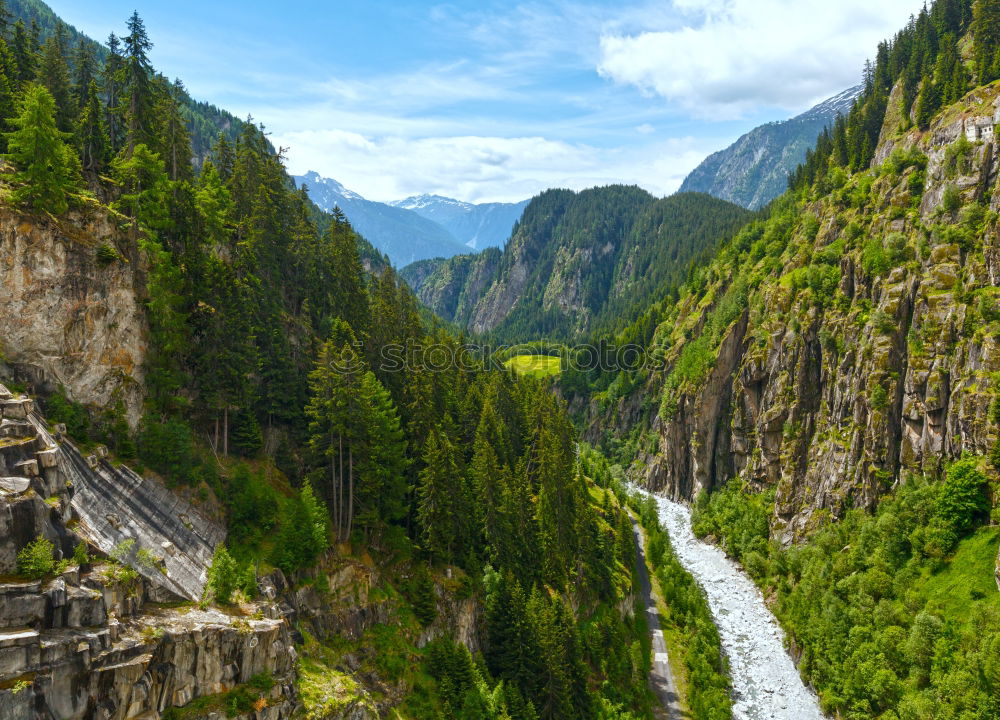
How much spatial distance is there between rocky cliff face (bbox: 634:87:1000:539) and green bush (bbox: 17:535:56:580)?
70.9m

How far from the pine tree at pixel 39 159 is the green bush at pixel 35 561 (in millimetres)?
21912

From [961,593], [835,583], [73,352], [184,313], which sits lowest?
[835,583]

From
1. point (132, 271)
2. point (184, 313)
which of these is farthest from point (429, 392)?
point (132, 271)

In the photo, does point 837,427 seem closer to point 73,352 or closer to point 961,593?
point 961,593

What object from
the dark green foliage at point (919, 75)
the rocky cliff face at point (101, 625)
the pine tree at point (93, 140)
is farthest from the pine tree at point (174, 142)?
the dark green foliage at point (919, 75)

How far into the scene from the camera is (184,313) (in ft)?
140

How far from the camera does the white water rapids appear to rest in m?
56.7

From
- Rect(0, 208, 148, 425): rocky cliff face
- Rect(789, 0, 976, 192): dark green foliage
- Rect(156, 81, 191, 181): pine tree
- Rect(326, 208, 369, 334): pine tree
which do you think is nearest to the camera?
Rect(0, 208, 148, 425): rocky cliff face

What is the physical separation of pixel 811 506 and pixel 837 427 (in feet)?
35.4

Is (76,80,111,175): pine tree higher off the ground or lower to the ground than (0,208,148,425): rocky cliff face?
higher

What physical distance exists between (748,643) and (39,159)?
254 feet

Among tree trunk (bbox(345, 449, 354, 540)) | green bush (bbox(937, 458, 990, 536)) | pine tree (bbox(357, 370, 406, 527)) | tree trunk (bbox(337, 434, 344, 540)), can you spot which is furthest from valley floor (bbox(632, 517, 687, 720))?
tree trunk (bbox(337, 434, 344, 540))

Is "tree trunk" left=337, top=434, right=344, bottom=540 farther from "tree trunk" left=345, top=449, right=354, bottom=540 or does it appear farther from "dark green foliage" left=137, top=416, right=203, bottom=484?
"dark green foliage" left=137, top=416, right=203, bottom=484

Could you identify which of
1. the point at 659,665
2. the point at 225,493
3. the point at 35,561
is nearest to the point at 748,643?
the point at 659,665
